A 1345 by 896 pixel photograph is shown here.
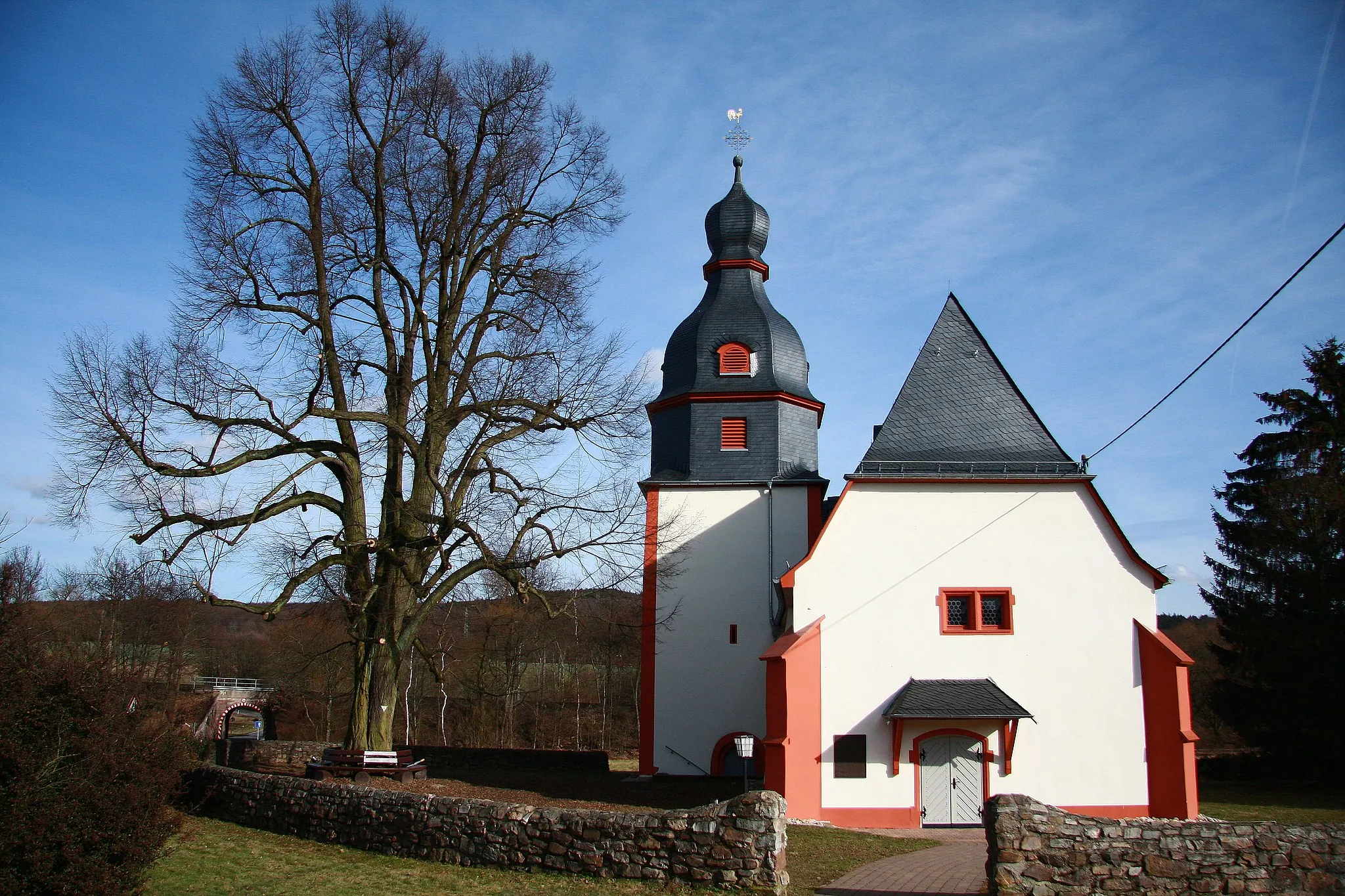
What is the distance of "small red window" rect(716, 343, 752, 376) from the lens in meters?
23.9

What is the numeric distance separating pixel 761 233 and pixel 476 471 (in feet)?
39.1

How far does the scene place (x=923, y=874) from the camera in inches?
455

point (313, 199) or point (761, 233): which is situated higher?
point (761, 233)

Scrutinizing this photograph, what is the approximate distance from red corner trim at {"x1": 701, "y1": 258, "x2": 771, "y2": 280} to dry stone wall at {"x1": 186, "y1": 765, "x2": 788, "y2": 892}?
55.0 feet

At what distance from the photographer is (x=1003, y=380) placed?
19828 mm

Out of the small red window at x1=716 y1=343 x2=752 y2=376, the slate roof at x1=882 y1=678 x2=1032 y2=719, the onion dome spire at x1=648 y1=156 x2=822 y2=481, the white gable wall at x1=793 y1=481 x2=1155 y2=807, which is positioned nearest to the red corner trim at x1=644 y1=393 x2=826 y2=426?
the onion dome spire at x1=648 y1=156 x2=822 y2=481

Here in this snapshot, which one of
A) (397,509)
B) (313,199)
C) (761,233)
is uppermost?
(761,233)

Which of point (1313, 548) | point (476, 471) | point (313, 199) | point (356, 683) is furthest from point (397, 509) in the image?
point (1313, 548)

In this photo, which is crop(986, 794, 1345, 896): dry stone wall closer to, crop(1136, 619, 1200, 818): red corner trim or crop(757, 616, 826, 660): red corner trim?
crop(1136, 619, 1200, 818): red corner trim

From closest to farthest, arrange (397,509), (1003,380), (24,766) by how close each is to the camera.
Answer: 1. (24,766)
2. (397,509)
3. (1003,380)

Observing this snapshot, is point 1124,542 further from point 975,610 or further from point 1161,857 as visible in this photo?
point 1161,857

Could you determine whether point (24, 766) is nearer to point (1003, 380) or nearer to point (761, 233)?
point (1003, 380)

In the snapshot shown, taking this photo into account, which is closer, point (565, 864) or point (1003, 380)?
point (565, 864)

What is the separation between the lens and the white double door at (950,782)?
16.9m
